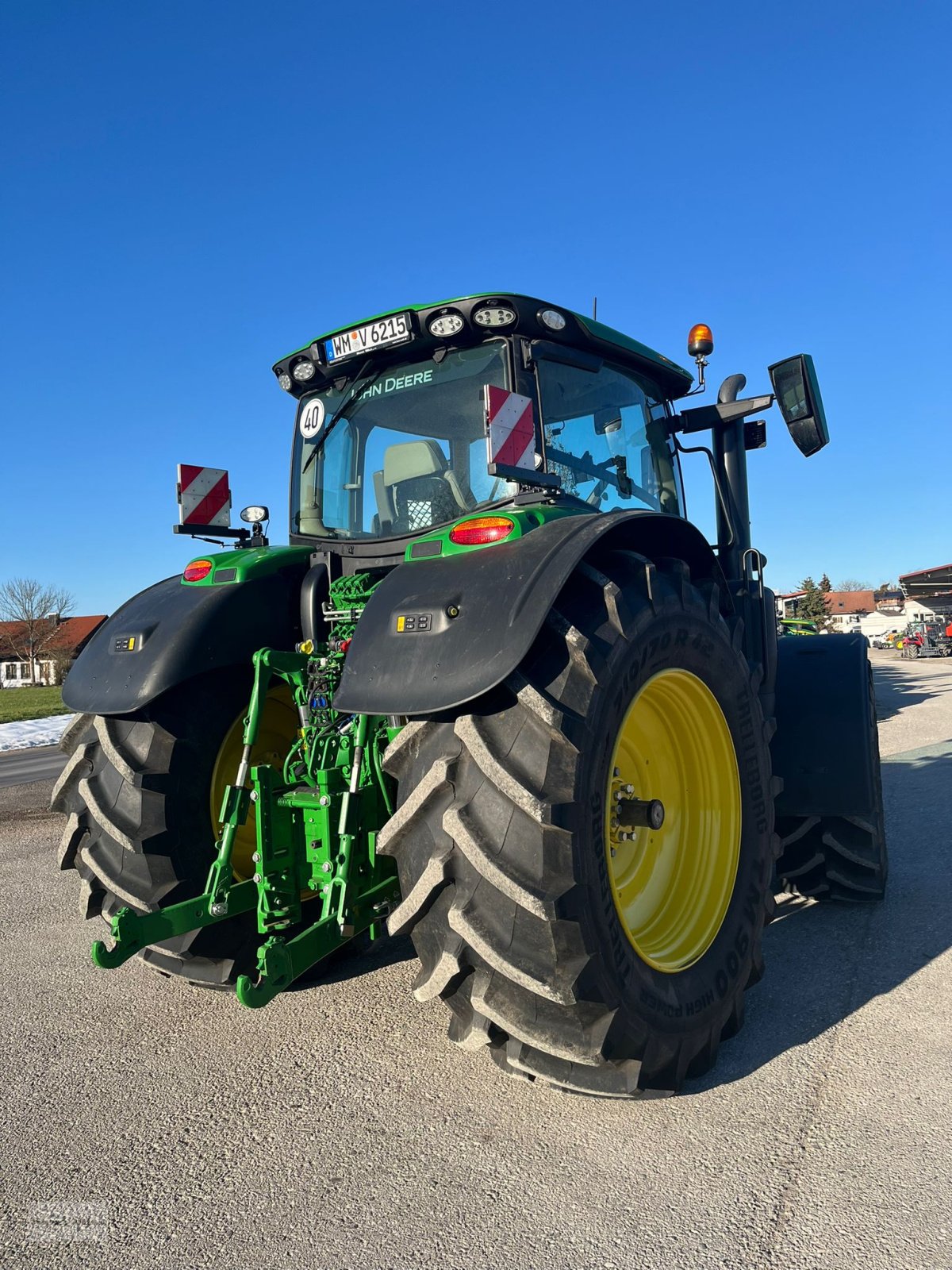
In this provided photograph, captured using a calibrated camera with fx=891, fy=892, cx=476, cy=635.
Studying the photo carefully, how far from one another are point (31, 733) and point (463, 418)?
56.5 feet

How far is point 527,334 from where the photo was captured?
3221 mm

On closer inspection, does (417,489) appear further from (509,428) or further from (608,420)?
(608,420)

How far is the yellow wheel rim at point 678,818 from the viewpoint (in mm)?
2967

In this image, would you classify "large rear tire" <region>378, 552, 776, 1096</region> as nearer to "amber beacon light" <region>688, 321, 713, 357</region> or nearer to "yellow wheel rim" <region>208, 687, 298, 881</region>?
"yellow wheel rim" <region>208, 687, 298, 881</region>

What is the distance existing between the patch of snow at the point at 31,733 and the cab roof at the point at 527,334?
1252 cm

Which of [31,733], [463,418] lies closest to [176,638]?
[463,418]

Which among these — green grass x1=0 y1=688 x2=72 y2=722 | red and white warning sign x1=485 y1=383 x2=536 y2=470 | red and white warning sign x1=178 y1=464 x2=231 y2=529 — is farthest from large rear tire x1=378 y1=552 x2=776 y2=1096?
green grass x1=0 y1=688 x2=72 y2=722

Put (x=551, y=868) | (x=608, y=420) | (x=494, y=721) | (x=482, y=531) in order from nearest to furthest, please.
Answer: (x=551, y=868), (x=494, y=721), (x=482, y=531), (x=608, y=420)

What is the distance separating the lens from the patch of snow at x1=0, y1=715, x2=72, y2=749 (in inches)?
627

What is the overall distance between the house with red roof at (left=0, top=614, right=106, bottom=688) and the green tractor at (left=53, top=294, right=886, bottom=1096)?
5727 centimetres

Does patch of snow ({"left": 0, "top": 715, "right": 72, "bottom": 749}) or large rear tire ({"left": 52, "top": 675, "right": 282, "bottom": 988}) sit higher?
large rear tire ({"left": 52, "top": 675, "right": 282, "bottom": 988})

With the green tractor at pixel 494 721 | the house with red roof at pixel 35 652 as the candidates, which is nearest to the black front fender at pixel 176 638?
the green tractor at pixel 494 721

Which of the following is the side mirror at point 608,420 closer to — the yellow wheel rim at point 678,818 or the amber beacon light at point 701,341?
the amber beacon light at point 701,341

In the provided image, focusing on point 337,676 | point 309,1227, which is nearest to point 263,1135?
point 309,1227
